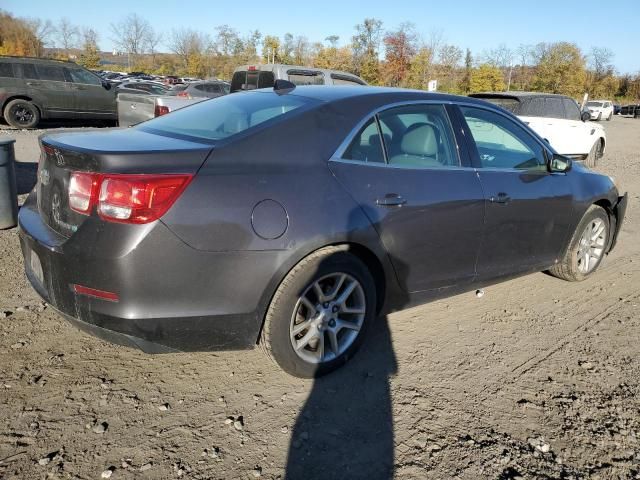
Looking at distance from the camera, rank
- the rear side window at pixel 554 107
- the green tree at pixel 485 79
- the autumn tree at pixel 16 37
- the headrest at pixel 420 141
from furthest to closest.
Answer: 1. the autumn tree at pixel 16 37
2. the green tree at pixel 485 79
3. the rear side window at pixel 554 107
4. the headrest at pixel 420 141

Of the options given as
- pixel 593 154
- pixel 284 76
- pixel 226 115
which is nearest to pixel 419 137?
pixel 226 115

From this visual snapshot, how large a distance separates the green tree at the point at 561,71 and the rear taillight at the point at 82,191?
54.9m

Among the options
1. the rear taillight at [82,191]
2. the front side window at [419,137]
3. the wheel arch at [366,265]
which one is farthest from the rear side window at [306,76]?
the rear taillight at [82,191]

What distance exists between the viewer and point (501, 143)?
160 inches

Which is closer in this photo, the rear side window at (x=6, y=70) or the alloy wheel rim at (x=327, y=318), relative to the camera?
the alloy wheel rim at (x=327, y=318)

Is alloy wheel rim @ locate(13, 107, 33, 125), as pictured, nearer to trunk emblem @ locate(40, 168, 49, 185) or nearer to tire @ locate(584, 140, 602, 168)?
trunk emblem @ locate(40, 168, 49, 185)

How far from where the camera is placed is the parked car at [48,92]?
1409cm

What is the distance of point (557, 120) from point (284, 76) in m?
6.13

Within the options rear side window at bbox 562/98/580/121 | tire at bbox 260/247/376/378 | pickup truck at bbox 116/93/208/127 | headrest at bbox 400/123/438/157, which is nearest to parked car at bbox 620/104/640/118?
rear side window at bbox 562/98/580/121

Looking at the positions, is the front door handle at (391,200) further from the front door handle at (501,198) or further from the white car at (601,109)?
the white car at (601,109)

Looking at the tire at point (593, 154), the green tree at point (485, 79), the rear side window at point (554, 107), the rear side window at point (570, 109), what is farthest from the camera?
the green tree at point (485, 79)

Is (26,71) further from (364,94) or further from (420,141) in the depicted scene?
(420,141)

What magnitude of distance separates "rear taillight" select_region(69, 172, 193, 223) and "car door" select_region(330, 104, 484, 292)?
3.03ft

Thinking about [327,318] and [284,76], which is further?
[284,76]
